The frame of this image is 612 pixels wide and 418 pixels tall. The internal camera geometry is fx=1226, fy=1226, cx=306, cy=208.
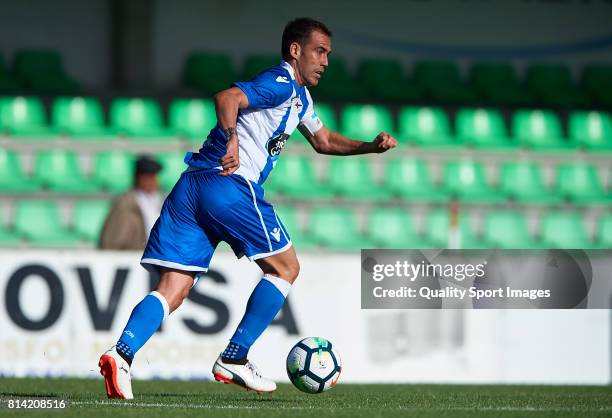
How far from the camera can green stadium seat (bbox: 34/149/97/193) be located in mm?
12438

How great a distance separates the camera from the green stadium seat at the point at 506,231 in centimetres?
1282

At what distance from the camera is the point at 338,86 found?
15.5 meters

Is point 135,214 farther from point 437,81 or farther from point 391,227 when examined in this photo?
point 437,81

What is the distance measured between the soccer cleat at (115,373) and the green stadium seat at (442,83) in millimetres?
10538

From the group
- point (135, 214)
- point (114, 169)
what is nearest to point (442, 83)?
point (114, 169)

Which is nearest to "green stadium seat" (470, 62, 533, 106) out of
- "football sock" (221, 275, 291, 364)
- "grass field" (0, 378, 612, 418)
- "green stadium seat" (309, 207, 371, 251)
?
"green stadium seat" (309, 207, 371, 251)

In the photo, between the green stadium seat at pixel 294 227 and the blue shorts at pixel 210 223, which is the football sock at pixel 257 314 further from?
the green stadium seat at pixel 294 227

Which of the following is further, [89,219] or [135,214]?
[89,219]

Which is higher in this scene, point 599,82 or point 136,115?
point 599,82

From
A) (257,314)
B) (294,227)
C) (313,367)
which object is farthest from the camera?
(294,227)

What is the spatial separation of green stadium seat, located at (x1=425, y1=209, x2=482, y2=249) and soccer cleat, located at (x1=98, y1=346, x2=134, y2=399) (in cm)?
693

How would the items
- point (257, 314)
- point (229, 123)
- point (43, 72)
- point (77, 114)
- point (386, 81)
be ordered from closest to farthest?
point (229, 123)
point (257, 314)
point (77, 114)
point (43, 72)
point (386, 81)

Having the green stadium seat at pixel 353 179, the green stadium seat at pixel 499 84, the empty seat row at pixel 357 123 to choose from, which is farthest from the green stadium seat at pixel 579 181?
the green stadium seat at pixel 353 179

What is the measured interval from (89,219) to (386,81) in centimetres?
561
